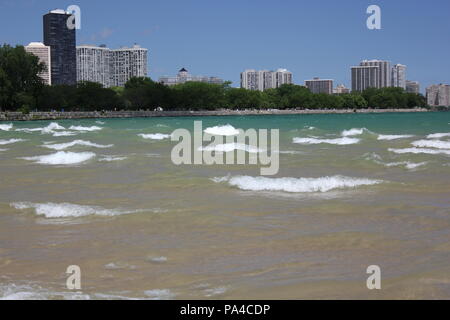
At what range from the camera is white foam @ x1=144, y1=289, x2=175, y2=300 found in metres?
6.26

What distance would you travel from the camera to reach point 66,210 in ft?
36.1

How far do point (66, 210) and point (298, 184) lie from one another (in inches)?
214

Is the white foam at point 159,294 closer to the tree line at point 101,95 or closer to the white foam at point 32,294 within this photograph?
the white foam at point 32,294

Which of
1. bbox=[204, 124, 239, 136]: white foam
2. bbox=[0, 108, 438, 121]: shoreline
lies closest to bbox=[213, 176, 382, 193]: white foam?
bbox=[204, 124, 239, 136]: white foam

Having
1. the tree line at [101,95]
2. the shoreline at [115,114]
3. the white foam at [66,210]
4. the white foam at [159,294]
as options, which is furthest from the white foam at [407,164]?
the tree line at [101,95]

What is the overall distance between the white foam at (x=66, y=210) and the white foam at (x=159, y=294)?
14.9 feet

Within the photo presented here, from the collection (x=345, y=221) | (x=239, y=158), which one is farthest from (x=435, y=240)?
(x=239, y=158)

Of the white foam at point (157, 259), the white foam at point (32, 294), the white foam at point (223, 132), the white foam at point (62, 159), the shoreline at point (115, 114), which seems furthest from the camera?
the shoreline at point (115, 114)

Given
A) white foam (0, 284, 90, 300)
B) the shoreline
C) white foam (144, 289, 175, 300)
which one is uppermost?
the shoreline

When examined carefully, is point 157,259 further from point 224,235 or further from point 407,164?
point 407,164

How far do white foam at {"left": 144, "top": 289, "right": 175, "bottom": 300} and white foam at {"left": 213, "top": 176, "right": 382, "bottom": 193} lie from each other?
734cm

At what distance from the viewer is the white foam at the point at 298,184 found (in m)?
13.7

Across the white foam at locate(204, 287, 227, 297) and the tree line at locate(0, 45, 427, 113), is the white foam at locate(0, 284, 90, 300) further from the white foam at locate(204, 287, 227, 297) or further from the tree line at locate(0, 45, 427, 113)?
the tree line at locate(0, 45, 427, 113)
